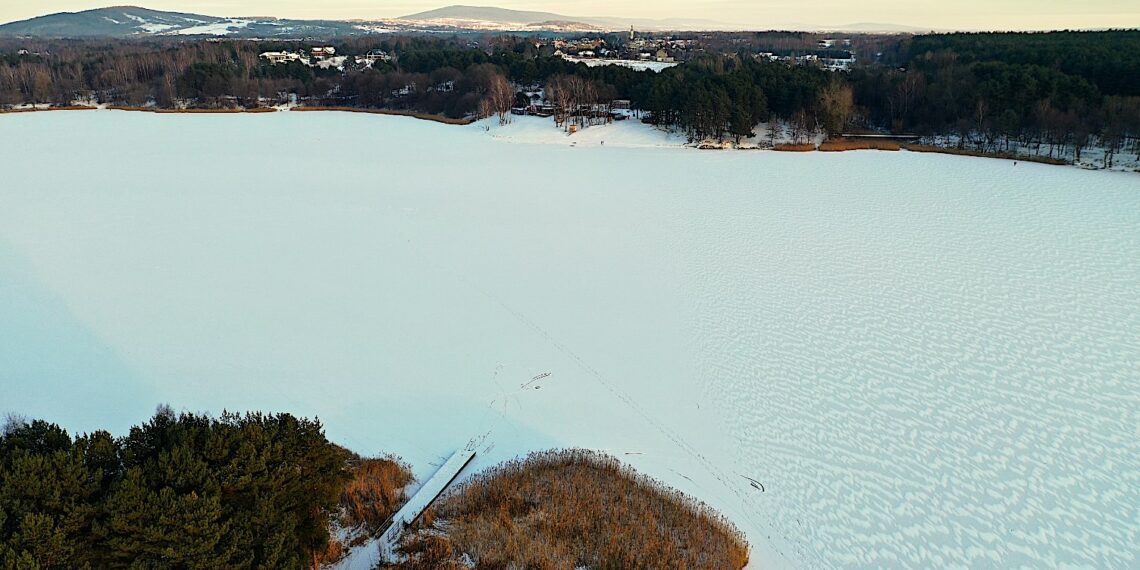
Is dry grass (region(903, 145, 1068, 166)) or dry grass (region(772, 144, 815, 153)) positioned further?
dry grass (region(772, 144, 815, 153))

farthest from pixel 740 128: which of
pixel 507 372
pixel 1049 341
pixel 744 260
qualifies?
pixel 507 372

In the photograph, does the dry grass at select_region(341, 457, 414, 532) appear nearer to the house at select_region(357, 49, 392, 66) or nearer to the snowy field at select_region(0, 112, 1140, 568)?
the snowy field at select_region(0, 112, 1140, 568)

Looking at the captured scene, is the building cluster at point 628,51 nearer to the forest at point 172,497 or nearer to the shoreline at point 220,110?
Result: the shoreline at point 220,110

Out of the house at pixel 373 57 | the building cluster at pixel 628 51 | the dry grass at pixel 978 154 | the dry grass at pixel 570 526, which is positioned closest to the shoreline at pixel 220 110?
the house at pixel 373 57

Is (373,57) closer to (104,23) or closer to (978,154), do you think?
(978,154)

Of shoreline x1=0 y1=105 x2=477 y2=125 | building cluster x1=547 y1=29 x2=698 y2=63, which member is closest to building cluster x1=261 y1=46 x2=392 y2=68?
shoreline x1=0 y1=105 x2=477 y2=125

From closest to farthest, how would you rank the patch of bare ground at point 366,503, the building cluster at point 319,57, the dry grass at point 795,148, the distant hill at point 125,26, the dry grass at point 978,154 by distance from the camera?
the patch of bare ground at point 366,503
the dry grass at point 978,154
the dry grass at point 795,148
the building cluster at point 319,57
the distant hill at point 125,26
